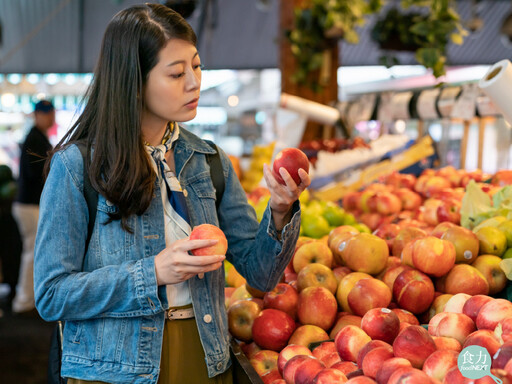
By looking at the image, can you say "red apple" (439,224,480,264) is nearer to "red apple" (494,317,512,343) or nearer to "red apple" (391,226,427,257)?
"red apple" (391,226,427,257)

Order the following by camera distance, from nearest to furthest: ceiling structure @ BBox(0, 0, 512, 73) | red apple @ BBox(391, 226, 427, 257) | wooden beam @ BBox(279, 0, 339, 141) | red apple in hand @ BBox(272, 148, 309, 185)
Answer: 1. red apple in hand @ BBox(272, 148, 309, 185)
2. red apple @ BBox(391, 226, 427, 257)
3. wooden beam @ BBox(279, 0, 339, 141)
4. ceiling structure @ BBox(0, 0, 512, 73)

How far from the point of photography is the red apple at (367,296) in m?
1.77

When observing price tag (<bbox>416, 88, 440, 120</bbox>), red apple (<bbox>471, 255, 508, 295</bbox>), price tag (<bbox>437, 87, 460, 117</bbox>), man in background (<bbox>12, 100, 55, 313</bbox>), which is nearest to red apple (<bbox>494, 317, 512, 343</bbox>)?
red apple (<bbox>471, 255, 508, 295</bbox>)

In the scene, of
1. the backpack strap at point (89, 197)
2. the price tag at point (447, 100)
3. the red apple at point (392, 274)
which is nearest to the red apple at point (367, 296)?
the red apple at point (392, 274)

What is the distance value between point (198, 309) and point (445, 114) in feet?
9.89

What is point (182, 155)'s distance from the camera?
1615mm

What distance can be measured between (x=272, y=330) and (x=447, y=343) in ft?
2.11

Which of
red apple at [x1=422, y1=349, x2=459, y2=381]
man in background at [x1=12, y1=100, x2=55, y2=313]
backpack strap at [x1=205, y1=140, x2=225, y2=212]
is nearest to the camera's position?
red apple at [x1=422, y1=349, x2=459, y2=381]

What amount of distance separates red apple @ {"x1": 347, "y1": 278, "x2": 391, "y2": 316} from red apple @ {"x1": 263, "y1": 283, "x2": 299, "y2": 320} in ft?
0.69

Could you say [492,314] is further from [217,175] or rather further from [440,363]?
[217,175]

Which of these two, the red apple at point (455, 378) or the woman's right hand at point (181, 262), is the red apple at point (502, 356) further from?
the woman's right hand at point (181, 262)

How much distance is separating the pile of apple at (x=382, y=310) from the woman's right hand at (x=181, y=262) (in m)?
0.34

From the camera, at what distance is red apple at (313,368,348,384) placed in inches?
46.7

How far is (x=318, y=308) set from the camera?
1.84 m
